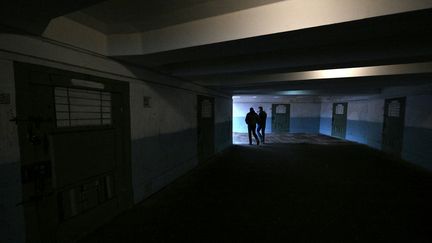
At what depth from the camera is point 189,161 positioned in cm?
411

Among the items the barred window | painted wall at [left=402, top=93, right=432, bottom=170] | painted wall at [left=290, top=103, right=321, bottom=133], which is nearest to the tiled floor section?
painted wall at [left=290, top=103, right=321, bottom=133]

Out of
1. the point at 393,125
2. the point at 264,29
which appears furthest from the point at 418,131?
the point at 264,29

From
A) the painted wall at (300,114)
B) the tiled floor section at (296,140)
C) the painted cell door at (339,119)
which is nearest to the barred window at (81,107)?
the tiled floor section at (296,140)

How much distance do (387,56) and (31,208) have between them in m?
3.85

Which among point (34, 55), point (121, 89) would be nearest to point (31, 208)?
point (34, 55)

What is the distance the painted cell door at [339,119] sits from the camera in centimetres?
895

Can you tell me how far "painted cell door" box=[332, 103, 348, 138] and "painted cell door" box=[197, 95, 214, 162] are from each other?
729cm

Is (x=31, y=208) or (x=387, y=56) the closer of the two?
(x=31, y=208)

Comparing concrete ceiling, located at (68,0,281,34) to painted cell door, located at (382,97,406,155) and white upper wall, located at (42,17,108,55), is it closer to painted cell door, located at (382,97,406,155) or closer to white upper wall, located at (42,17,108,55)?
white upper wall, located at (42,17,108,55)

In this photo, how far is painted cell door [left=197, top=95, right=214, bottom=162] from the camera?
459cm

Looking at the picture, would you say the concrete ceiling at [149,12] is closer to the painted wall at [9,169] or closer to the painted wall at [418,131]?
the painted wall at [9,169]

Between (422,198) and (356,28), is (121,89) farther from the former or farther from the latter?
(422,198)

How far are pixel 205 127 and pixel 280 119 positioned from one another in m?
7.51

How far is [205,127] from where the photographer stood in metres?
4.89
